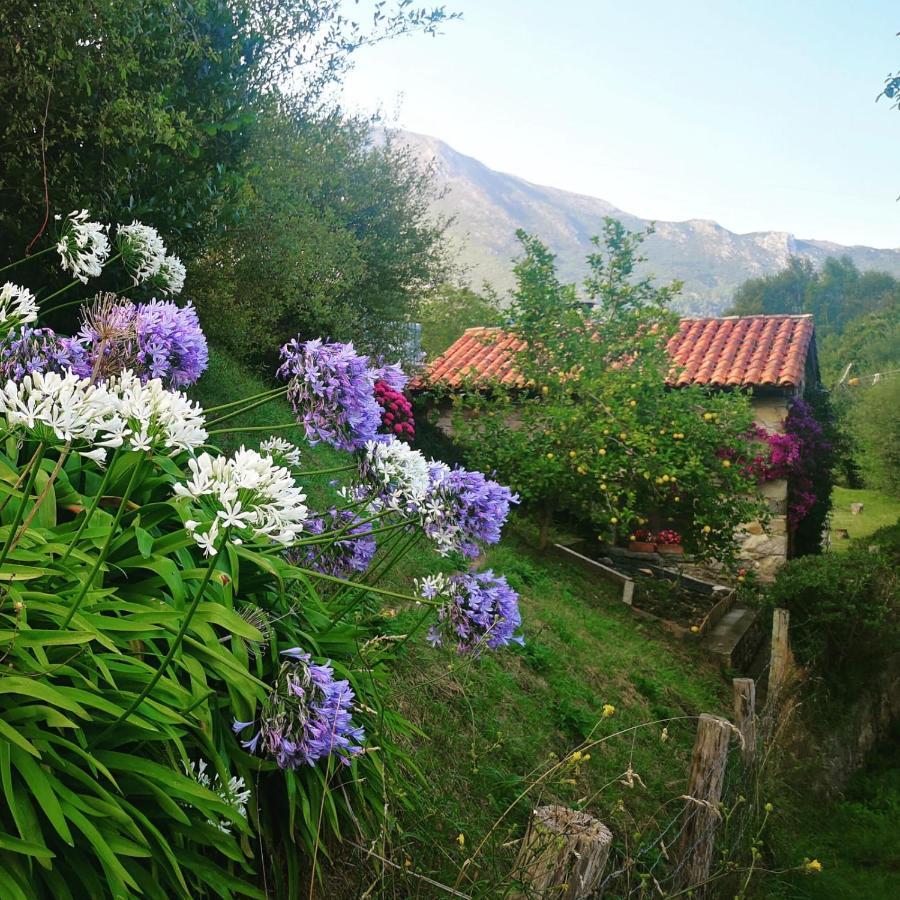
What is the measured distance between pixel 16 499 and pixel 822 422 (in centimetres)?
1703

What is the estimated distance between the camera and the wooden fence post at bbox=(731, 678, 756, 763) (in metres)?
4.90

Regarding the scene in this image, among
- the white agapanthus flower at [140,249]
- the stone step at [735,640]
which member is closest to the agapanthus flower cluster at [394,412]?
the stone step at [735,640]

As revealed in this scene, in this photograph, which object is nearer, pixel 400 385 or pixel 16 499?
pixel 16 499

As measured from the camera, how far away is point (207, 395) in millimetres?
8492

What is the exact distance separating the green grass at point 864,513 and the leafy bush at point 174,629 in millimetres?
24656

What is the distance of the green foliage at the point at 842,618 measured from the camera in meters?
8.58

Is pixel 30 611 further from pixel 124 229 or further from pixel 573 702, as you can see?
pixel 573 702

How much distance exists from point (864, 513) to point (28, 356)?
2919cm

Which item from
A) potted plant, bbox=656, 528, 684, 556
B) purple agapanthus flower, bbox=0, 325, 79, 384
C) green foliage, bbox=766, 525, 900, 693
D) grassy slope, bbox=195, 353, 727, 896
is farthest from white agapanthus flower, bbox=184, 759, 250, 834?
potted plant, bbox=656, 528, 684, 556

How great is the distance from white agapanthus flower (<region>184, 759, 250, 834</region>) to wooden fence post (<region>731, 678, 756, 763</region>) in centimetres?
338

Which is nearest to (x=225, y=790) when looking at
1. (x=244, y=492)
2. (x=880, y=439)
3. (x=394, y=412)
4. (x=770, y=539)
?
(x=244, y=492)

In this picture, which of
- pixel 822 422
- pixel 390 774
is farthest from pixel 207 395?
pixel 822 422

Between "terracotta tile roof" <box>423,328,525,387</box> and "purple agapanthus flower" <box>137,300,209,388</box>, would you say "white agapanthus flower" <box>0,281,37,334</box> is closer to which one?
"purple agapanthus flower" <box>137,300,209,388</box>

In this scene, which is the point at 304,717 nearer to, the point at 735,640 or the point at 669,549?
the point at 735,640
